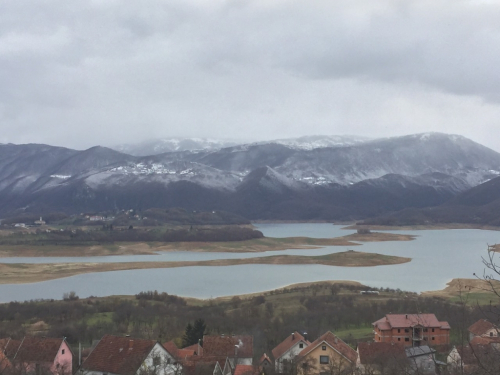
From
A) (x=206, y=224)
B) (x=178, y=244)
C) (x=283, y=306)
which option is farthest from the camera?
(x=206, y=224)

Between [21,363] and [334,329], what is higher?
[21,363]

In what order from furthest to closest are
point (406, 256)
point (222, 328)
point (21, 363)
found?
1. point (406, 256)
2. point (222, 328)
3. point (21, 363)

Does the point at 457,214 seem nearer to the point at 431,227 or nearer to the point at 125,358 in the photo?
the point at 431,227

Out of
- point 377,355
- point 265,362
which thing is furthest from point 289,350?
point 377,355

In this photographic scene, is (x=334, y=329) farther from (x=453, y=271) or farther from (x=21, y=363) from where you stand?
(x=453, y=271)

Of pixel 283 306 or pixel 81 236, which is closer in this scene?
pixel 283 306

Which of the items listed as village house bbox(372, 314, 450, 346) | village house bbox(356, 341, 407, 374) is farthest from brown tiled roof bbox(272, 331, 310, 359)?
village house bbox(372, 314, 450, 346)

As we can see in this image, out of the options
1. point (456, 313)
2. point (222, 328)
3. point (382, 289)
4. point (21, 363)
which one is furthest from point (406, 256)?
point (21, 363)
